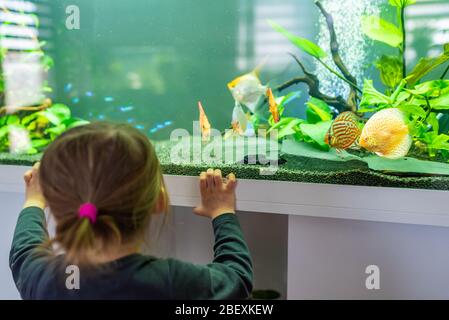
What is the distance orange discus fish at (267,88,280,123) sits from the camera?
1.33 m

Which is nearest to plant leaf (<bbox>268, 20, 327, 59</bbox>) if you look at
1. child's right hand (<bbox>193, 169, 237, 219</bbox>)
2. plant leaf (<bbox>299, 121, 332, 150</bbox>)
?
plant leaf (<bbox>299, 121, 332, 150</bbox>)

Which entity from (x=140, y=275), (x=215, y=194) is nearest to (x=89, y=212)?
(x=140, y=275)

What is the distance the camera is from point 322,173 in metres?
1.09

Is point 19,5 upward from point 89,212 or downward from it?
upward

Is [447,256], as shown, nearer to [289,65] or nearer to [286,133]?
[286,133]

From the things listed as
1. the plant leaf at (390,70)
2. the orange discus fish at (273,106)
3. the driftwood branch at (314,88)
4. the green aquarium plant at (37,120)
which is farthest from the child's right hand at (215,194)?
the green aquarium plant at (37,120)

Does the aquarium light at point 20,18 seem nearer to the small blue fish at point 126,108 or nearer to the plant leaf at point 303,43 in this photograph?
the small blue fish at point 126,108

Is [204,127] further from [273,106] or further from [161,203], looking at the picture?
[161,203]

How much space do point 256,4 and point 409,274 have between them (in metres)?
0.90

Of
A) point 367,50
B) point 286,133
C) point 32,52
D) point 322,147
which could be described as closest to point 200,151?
point 286,133

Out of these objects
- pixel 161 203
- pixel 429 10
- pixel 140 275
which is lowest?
pixel 140 275

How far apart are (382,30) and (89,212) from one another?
0.96 meters

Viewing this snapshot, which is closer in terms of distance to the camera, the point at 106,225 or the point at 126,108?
the point at 106,225

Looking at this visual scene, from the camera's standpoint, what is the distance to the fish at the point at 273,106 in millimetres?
1328
